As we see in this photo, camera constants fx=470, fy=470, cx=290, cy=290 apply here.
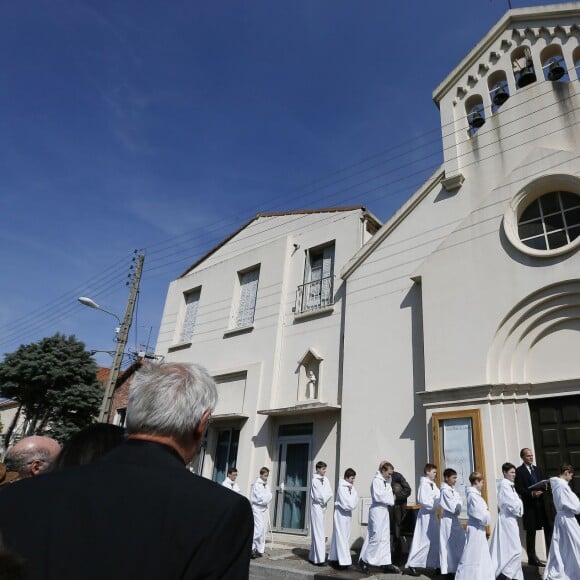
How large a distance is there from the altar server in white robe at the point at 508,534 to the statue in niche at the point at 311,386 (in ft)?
20.8

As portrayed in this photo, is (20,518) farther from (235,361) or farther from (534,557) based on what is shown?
(235,361)

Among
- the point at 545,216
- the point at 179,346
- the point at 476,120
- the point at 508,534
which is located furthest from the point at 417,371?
the point at 179,346

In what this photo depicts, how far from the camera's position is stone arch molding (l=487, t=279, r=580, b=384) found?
9.26m

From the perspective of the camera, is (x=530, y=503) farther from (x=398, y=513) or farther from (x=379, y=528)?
(x=379, y=528)

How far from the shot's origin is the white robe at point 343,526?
910cm

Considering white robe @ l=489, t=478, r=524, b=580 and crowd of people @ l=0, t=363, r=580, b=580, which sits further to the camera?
white robe @ l=489, t=478, r=524, b=580

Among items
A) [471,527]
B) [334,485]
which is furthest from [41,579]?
[334,485]

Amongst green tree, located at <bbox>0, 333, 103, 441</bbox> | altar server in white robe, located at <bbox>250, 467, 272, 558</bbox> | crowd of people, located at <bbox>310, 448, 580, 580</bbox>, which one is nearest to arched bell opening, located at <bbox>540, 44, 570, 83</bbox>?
crowd of people, located at <bbox>310, 448, 580, 580</bbox>

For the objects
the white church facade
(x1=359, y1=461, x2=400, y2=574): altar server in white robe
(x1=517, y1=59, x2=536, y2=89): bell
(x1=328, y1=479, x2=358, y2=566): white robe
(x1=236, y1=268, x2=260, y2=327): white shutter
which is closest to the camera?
(x1=359, y1=461, x2=400, y2=574): altar server in white robe

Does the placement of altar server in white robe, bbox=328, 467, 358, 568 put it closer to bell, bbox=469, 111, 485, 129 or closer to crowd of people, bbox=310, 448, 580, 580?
crowd of people, bbox=310, 448, 580, 580

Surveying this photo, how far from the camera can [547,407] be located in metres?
9.18

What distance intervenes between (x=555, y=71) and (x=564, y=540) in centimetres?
989

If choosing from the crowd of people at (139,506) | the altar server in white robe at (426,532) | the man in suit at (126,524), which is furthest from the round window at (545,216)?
the man in suit at (126,524)

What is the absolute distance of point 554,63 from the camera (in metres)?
11.0
